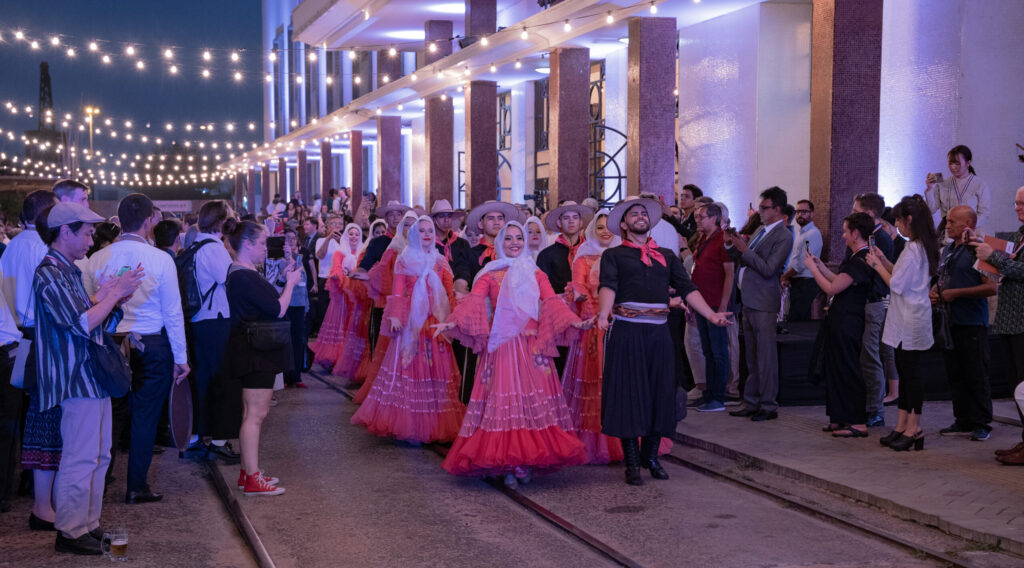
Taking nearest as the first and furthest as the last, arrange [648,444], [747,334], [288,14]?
[648,444] → [747,334] → [288,14]

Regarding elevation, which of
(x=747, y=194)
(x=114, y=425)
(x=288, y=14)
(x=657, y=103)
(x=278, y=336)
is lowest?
(x=114, y=425)

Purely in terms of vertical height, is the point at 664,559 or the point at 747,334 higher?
the point at 747,334

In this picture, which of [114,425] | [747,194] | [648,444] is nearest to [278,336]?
[114,425]

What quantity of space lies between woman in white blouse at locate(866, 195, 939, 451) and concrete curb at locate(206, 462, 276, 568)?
4759mm

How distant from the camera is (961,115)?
1339 centimetres

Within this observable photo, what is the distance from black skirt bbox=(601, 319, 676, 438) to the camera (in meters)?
7.11

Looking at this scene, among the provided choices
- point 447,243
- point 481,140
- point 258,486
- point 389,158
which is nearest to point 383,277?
point 447,243

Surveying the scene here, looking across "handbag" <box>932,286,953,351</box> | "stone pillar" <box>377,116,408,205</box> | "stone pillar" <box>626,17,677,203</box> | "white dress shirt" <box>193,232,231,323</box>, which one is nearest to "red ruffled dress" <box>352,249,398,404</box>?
"white dress shirt" <box>193,232,231,323</box>

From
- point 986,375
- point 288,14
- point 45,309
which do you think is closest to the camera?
point 45,309

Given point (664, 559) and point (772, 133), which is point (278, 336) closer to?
point (664, 559)

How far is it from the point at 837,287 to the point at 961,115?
6470mm

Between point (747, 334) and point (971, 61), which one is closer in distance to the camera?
point (747, 334)

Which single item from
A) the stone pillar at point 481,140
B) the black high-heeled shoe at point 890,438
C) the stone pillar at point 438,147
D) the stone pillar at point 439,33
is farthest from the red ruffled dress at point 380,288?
the stone pillar at point 439,33

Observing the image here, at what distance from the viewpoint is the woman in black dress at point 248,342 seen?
6633 millimetres
